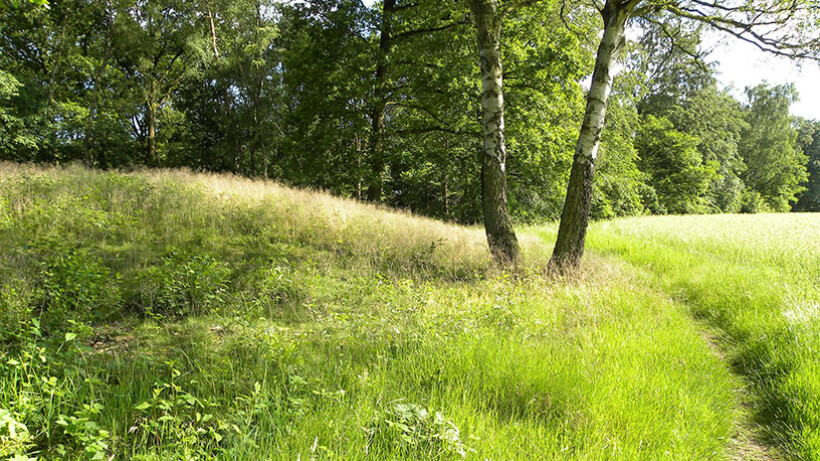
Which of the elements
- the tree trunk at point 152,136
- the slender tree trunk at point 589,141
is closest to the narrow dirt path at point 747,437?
the slender tree trunk at point 589,141

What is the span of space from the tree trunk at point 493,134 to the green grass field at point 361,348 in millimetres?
553

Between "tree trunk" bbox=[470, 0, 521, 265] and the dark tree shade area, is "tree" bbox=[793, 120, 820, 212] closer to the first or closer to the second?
the dark tree shade area

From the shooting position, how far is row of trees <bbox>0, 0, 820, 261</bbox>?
23.4 feet

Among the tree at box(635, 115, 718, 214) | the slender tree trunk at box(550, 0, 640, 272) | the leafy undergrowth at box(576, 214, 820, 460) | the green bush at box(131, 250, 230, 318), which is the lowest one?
the green bush at box(131, 250, 230, 318)

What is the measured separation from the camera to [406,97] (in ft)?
49.4

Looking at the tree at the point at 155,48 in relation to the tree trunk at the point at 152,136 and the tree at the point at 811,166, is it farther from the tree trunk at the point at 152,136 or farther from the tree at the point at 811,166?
the tree at the point at 811,166

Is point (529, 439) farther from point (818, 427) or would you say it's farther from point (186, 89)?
point (186, 89)

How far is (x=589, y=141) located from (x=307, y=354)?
593cm

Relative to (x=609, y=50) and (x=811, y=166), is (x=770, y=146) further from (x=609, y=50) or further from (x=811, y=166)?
(x=609, y=50)

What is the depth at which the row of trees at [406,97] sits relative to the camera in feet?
23.4

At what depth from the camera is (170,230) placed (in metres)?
6.81

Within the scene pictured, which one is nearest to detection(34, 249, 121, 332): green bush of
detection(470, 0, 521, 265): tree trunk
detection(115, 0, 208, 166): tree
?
detection(470, 0, 521, 265): tree trunk

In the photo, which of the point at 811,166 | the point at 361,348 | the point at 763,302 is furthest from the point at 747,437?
the point at 811,166

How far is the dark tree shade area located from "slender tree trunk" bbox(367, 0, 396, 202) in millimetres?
84
